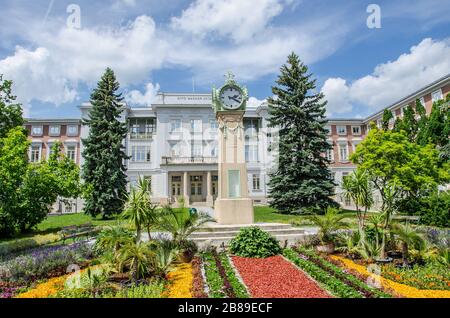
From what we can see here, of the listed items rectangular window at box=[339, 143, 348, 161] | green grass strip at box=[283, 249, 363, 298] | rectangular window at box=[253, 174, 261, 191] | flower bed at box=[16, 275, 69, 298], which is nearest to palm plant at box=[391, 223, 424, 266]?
green grass strip at box=[283, 249, 363, 298]

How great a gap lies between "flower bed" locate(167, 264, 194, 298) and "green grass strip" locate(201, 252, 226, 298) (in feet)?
1.45

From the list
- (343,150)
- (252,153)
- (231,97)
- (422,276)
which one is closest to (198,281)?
(422,276)

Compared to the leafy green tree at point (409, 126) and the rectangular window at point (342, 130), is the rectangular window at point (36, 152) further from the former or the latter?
the leafy green tree at point (409, 126)

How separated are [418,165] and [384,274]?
1566 cm

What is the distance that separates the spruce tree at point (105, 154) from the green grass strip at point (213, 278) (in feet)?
52.7

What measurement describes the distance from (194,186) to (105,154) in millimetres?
14576

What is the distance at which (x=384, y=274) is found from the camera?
7.34m

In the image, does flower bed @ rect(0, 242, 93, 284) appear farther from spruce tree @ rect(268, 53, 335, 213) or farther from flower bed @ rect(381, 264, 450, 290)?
spruce tree @ rect(268, 53, 335, 213)

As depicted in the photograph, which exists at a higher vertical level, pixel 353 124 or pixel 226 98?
pixel 353 124

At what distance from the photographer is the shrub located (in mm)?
9461

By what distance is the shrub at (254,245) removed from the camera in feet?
31.0

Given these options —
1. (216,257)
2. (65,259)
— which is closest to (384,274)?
(216,257)

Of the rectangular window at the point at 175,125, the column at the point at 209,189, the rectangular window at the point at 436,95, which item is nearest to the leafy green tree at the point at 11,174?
the column at the point at 209,189
